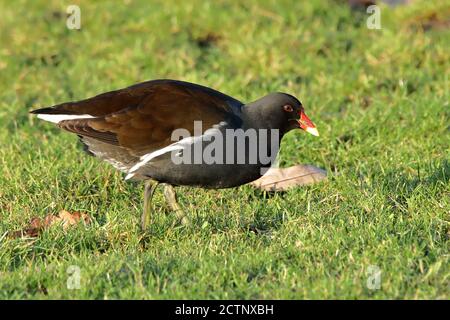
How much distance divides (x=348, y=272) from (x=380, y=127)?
2.63 metres

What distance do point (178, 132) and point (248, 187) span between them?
2.95 feet

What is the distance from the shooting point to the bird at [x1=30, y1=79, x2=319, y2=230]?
4.64 metres

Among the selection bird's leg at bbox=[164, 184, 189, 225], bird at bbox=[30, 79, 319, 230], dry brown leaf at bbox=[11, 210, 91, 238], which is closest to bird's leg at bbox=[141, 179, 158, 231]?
bird at bbox=[30, 79, 319, 230]

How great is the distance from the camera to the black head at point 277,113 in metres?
4.88

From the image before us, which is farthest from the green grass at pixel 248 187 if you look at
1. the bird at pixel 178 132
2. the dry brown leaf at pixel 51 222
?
the bird at pixel 178 132

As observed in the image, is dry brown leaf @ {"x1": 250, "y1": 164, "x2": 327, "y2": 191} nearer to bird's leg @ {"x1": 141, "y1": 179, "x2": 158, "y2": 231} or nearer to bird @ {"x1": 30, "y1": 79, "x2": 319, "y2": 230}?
bird @ {"x1": 30, "y1": 79, "x2": 319, "y2": 230}

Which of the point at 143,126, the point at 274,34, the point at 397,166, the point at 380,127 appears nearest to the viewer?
the point at 143,126

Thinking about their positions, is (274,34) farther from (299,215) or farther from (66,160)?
(299,215)

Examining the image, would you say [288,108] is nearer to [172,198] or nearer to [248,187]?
[248,187]

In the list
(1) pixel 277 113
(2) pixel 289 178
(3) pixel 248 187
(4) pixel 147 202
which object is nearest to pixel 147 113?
(4) pixel 147 202

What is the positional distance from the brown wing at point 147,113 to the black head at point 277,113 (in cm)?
12

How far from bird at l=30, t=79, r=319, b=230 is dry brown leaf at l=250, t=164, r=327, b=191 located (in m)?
0.52

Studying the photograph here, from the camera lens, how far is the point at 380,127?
6332 millimetres

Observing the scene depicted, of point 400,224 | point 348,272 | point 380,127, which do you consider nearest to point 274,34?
point 380,127
